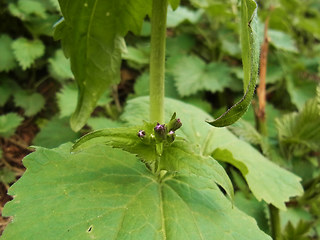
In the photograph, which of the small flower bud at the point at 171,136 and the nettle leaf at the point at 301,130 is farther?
the nettle leaf at the point at 301,130

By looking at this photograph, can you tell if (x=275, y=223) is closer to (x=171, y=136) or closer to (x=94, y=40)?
(x=171, y=136)

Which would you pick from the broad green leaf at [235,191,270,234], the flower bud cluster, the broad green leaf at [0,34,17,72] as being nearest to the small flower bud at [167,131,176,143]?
the flower bud cluster

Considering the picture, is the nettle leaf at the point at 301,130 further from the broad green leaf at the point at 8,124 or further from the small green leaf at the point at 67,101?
the broad green leaf at the point at 8,124

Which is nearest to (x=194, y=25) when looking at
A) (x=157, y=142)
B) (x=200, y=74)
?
(x=200, y=74)

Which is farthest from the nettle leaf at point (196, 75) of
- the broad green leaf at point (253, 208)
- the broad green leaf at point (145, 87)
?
the broad green leaf at point (253, 208)

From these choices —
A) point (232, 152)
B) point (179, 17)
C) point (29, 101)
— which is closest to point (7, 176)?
point (29, 101)

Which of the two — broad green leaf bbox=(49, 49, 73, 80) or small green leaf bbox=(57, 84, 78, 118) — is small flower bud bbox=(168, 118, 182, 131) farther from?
broad green leaf bbox=(49, 49, 73, 80)
